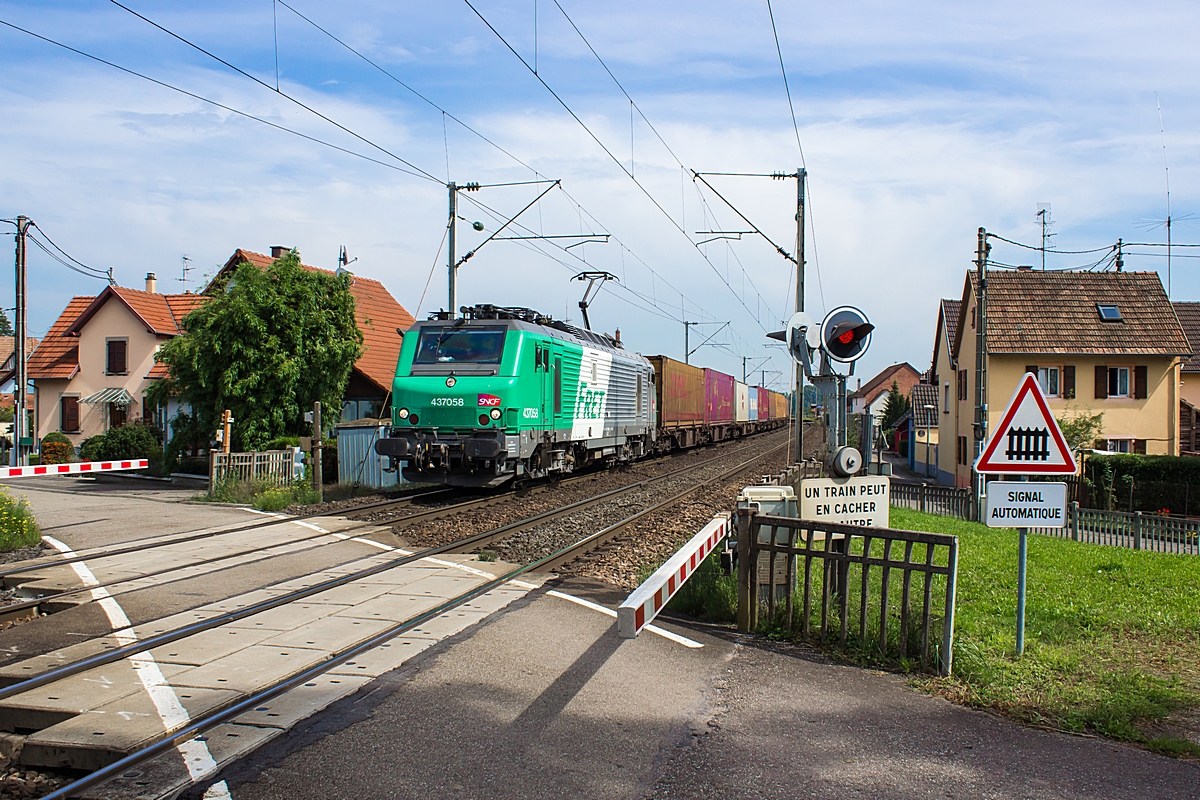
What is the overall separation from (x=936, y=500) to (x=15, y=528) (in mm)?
18739

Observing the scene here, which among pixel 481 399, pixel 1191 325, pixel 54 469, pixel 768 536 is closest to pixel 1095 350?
pixel 1191 325

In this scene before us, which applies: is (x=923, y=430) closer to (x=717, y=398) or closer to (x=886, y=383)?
(x=717, y=398)

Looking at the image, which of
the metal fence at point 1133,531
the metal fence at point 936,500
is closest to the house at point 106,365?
the metal fence at point 936,500

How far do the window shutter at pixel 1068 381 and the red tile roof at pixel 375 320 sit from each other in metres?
22.2

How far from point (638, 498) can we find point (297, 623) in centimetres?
1042

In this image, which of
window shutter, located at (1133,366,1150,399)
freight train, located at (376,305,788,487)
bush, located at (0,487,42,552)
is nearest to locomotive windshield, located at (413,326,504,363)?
freight train, located at (376,305,788,487)

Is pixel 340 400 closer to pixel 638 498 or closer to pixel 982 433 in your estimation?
pixel 638 498

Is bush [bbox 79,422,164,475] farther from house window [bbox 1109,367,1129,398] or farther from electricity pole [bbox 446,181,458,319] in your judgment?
house window [bbox 1109,367,1129,398]

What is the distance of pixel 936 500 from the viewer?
2203cm

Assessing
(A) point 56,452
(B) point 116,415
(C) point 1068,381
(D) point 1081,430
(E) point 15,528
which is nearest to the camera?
(E) point 15,528

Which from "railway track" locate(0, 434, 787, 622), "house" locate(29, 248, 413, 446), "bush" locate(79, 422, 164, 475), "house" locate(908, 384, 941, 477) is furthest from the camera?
"house" locate(908, 384, 941, 477)

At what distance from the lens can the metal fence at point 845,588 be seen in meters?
6.17

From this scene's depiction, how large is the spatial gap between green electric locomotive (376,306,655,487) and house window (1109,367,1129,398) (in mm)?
22466

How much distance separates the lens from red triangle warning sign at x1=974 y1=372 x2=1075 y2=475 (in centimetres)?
652
